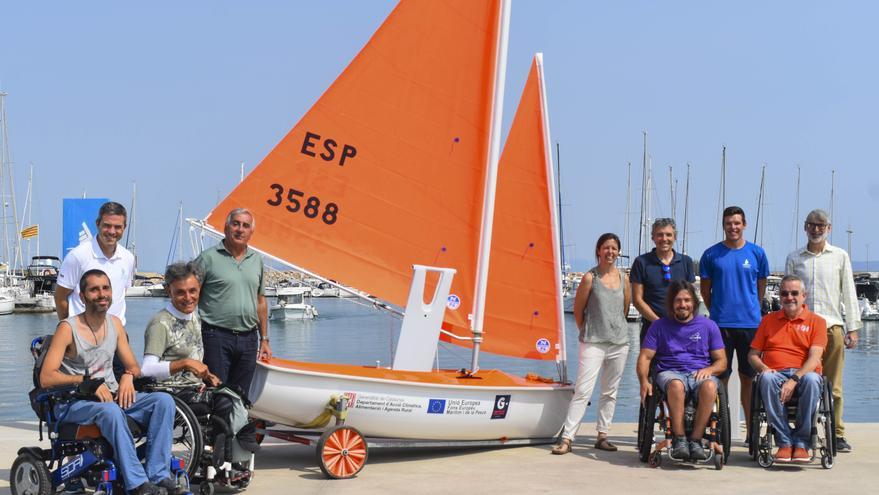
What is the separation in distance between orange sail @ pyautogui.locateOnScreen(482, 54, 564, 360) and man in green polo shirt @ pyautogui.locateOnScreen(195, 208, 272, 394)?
2390 millimetres

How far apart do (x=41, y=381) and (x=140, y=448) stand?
576 mm

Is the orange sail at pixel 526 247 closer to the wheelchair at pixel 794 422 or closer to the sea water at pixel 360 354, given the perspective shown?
the sea water at pixel 360 354

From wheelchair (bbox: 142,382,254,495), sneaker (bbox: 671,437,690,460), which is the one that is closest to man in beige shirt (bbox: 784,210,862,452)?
sneaker (bbox: 671,437,690,460)

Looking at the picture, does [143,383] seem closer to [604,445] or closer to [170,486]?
[170,486]

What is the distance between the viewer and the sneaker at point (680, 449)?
21.4 ft

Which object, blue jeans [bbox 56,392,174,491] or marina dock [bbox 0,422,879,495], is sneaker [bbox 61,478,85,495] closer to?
blue jeans [bbox 56,392,174,491]

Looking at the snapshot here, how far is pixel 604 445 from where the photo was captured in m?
7.49

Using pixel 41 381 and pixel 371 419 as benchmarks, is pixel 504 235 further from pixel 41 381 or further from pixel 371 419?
pixel 41 381

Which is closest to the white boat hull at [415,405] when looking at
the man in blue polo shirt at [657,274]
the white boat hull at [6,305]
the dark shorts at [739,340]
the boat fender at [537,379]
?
the boat fender at [537,379]

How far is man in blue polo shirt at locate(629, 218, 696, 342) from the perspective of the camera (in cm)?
726

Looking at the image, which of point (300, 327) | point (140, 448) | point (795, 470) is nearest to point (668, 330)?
point (795, 470)

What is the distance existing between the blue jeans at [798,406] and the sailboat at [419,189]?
5.15 feet

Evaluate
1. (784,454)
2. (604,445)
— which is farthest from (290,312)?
(784,454)

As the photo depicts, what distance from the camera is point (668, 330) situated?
6.91 meters
